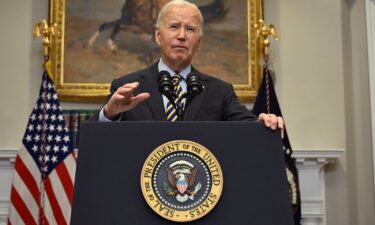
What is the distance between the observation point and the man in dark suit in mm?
2824

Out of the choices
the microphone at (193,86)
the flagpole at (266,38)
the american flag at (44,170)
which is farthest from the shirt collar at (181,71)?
the flagpole at (266,38)

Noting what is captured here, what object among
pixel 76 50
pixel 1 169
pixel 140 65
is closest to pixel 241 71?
pixel 140 65

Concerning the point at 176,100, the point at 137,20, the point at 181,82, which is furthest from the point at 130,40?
the point at 176,100

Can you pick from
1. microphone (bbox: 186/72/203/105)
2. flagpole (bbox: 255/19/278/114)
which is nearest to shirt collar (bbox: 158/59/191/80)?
microphone (bbox: 186/72/203/105)

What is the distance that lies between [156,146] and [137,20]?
15.0ft

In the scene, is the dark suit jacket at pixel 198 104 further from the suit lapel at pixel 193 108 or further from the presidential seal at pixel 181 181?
the presidential seal at pixel 181 181

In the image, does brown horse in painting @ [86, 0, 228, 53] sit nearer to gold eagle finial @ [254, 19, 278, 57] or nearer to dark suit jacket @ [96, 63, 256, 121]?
gold eagle finial @ [254, 19, 278, 57]

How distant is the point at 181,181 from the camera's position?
214cm

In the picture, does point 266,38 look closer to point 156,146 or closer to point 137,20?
point 137,20

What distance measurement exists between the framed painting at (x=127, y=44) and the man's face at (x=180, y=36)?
3.43 metres

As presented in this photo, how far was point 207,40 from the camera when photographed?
6637 mm

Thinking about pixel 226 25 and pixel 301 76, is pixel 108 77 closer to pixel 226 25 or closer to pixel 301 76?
pixel 226 25

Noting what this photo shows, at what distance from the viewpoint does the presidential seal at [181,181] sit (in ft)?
7.00

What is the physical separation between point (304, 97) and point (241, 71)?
75 centimetres
